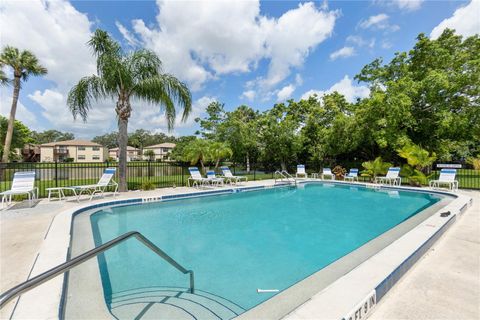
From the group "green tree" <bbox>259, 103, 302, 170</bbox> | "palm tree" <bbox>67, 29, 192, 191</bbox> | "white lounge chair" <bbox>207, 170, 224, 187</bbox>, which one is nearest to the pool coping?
"palm tree" <bbox>67, 29, 192, 191</bbox>

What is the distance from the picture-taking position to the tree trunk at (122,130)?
10016mm

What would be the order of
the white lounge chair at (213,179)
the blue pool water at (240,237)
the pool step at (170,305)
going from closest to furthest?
1. the pool step at (170,305)
2. the blue pool water at (240,237)
3. the white lounge chair at (213,179)

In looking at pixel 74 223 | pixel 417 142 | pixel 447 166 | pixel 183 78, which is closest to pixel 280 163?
pixel 417 142

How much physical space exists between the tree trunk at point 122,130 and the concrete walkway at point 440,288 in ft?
33.8

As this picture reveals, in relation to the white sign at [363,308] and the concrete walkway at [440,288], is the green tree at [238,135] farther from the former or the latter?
the white sign at [363,308]

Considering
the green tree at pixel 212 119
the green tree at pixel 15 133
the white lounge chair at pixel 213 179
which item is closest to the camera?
the white lounge chair at pixel 213 179

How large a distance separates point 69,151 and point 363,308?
189 ft

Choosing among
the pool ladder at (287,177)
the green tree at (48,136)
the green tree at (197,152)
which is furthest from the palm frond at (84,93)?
the green tree at (48,136)

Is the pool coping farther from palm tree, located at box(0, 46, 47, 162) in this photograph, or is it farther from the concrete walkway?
palm tree, located at box(0, 46, 47, 162)

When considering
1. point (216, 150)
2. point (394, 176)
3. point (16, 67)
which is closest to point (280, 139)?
point (216, 150)

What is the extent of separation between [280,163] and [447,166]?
505 inches

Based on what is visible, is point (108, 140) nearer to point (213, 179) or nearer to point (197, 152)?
point (197, 152)

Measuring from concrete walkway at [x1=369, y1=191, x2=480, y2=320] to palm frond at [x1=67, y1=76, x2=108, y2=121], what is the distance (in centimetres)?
1134

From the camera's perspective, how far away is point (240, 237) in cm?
548
